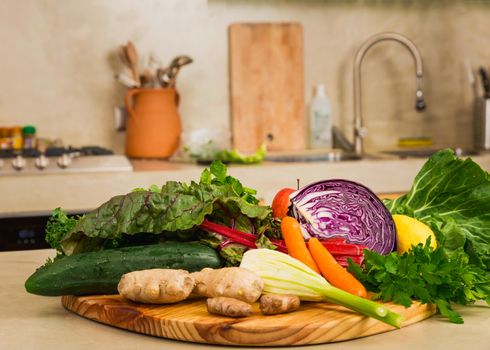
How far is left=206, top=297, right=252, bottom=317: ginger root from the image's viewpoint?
107 centimetres

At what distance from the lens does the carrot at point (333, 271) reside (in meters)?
1.14

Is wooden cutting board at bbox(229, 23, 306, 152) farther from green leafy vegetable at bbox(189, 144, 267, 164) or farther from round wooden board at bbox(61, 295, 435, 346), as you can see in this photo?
round wooden board at bbox(61, 295, 435, 346)

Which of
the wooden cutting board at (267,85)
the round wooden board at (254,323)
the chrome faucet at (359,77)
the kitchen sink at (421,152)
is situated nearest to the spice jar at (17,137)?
the wooden cutting board at (267,85)

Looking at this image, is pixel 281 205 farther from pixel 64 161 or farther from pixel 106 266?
pixel 64 161

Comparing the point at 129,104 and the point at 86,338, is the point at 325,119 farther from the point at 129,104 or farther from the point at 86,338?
the point at 86,338

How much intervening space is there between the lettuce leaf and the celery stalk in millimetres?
104

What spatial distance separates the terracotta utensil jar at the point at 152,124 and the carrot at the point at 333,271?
2186mm

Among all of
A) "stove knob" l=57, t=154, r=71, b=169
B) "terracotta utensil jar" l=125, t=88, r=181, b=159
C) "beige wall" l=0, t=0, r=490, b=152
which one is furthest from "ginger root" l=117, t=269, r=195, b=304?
"beige wall" l=0, t=0, r=490, b=152

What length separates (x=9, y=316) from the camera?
1193 mm

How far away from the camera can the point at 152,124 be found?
3.36 m

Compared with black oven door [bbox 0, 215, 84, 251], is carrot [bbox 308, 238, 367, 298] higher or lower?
higher

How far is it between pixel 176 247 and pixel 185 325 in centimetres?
20

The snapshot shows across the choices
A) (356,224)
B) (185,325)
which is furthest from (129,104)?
(185,325)

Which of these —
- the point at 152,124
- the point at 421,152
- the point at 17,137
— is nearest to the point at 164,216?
the point at 152,124
